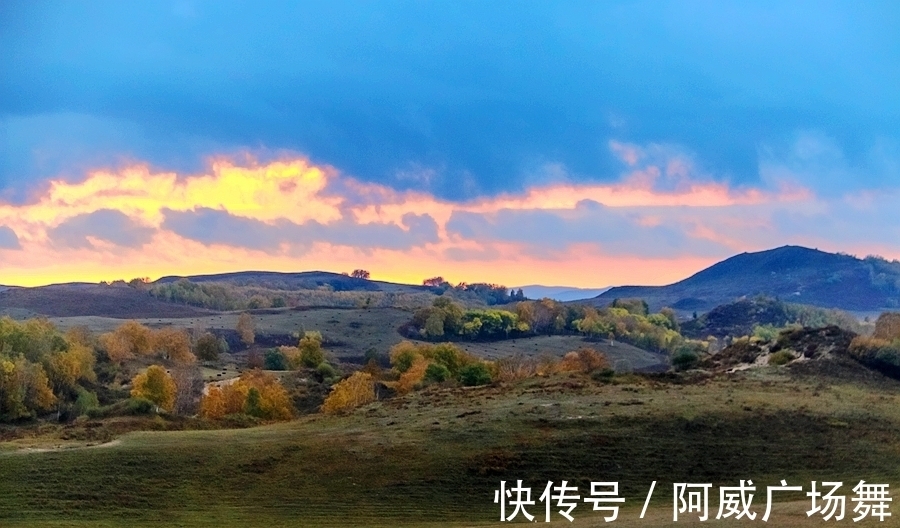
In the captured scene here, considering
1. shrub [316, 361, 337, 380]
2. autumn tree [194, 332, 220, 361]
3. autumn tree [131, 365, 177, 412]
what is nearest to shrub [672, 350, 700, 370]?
shrub [316, 361, 337, 380]

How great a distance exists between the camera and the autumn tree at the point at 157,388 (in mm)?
101750

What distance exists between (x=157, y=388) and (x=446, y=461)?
66.0 m

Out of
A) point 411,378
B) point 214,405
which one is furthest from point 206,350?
point 214,405

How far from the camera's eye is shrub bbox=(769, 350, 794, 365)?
273 ft

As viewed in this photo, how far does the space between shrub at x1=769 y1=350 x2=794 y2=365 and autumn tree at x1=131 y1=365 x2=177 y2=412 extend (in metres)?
66.2

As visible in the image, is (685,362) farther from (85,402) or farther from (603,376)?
(85,402)

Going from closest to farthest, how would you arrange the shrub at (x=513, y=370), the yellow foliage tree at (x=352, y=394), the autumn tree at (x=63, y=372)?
→ the yellow foliage tree at (x=352, y=394), the shrub at (x=513, y=370), the autumn tree at (x=63, y=372)

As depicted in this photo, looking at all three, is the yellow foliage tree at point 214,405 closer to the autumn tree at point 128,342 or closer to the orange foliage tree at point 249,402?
the orange foliage tree at point 249,402

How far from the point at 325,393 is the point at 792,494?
3309 inches

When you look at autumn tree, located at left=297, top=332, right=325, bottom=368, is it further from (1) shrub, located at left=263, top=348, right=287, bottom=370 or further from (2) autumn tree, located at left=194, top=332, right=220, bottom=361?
(2) autumn tree, located at left=194, top=332, right=220, bottom=361

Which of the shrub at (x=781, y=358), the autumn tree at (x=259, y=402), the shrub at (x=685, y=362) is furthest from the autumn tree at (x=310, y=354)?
the shrub at (x=781, y=358)

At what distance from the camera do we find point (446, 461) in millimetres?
46812

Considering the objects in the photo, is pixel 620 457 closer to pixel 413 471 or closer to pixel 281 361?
pixel 413 471

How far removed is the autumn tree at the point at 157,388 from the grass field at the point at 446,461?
4660 centimetres
